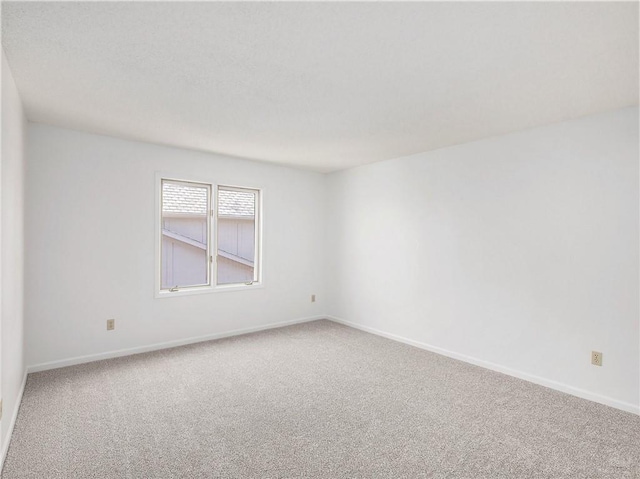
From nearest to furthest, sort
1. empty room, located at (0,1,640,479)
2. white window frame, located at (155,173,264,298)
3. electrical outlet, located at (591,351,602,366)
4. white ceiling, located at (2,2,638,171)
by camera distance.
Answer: white ceiling, located at (2,2,638,171) → empty room, located at (0,1,640,479) → electrical outlet, located at (591,351,602,366) → white window frame, located at (155,173,264,298)

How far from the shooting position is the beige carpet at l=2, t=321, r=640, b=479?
6.41 feet

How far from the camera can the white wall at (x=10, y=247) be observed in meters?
2.06

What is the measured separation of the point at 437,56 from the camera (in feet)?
6.46

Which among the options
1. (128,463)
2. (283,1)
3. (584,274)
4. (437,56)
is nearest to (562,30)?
(437,56)

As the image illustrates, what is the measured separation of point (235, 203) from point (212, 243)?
2.09 ft

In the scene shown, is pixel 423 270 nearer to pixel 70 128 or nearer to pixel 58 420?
pixel 58 420

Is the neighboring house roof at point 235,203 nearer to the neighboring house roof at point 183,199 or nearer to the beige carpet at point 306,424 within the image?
the neighboring house roof at point 183,199

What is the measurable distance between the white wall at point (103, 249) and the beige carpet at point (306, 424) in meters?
0.43

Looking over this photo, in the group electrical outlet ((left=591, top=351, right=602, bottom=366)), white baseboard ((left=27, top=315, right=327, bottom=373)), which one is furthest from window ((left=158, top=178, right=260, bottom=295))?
electrical outlet ((left=591, top=351, right=602, bottom=366))

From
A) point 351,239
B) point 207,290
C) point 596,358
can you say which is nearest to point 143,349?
point 207,290

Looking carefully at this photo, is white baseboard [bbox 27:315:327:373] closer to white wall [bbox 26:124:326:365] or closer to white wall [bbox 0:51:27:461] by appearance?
white wall [bbox 26:124:326:365]

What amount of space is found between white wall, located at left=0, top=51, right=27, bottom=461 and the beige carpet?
0.25 m

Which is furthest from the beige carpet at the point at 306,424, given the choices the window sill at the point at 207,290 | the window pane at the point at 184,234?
the window pane at the point at 184,234

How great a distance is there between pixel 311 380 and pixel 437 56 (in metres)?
2.71
